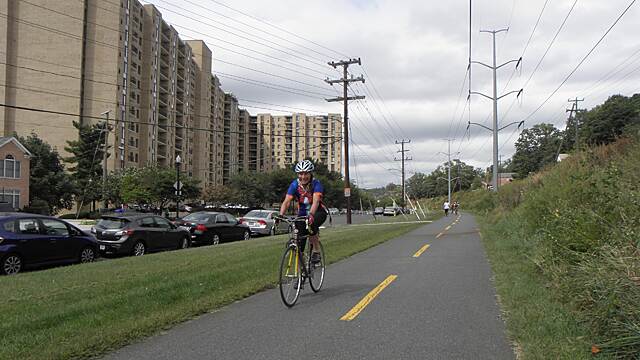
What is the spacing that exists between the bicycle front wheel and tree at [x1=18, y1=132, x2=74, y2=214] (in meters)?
50.7

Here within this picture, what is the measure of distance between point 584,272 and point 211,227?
17436 mm

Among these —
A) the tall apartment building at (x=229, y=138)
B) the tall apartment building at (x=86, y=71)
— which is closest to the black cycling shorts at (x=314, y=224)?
the tall apartment building at (x=86, y=71)

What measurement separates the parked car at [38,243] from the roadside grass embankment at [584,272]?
1031 cm

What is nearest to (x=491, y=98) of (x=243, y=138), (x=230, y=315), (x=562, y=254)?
(x=562, y=254)

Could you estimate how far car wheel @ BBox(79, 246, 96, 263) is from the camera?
13688 mm

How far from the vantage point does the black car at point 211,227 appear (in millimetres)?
20922

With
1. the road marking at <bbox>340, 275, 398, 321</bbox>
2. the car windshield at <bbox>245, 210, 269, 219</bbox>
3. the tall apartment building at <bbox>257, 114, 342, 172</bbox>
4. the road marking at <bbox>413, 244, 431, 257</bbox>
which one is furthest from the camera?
the tall apartment building at <bbox>257, 114, 342, 172</bbox>

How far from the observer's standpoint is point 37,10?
78562mm

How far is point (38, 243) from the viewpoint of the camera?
1227 cm

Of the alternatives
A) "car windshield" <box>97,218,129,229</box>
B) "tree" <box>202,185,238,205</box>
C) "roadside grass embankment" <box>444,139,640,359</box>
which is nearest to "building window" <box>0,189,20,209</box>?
"tree" <box>202,185,238,205</box>

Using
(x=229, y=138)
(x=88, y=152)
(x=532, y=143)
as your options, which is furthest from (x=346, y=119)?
(x=229, y=138)

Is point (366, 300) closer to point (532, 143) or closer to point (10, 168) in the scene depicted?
point (10, 168)

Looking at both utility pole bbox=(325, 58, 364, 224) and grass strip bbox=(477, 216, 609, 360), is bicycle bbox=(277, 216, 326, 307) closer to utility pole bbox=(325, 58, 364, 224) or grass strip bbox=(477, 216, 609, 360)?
grass strip bbox=(477, 216, 609, 360)

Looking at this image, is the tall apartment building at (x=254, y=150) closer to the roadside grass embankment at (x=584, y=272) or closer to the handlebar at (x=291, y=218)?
the roadside grass embankment at (x=584, y=272)
